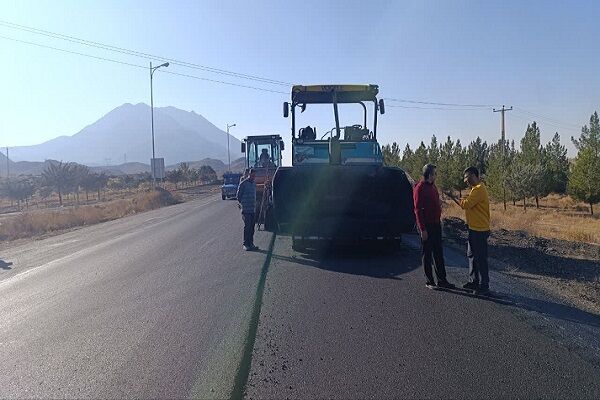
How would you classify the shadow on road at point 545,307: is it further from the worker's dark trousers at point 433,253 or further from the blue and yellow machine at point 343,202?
the blue and yellow machine at point 343,202

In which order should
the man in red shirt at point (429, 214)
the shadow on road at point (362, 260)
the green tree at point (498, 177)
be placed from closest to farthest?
the man in red shirt at point (429, 214) < the shadow on road at point (362, 260) < the green tree at point (498, 177)

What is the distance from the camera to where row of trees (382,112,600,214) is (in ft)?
128

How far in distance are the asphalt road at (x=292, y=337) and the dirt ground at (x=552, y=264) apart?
2.23ft

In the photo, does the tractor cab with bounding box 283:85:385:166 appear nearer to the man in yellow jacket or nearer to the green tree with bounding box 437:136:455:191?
the man in yellow jacket

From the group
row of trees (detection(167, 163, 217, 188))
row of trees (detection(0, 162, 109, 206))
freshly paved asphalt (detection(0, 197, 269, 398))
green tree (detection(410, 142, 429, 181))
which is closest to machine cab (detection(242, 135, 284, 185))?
freshly paved asphalt (detection(0, 197, 269, 398))

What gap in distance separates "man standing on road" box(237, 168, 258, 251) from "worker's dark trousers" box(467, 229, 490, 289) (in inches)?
237

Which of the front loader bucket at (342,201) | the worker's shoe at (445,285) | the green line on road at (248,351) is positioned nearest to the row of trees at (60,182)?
the front loader bucket at (342,201)

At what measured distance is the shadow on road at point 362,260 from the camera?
31.6 feet

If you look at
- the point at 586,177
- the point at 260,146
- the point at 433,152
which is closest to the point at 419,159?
the point at 433,152

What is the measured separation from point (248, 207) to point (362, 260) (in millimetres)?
3422

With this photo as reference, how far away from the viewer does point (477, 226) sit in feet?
26.0

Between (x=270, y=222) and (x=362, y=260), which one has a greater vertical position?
(x=270, y=222)

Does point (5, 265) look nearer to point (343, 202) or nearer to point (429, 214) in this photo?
point (343, 202)

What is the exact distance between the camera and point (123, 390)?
4.74 m
